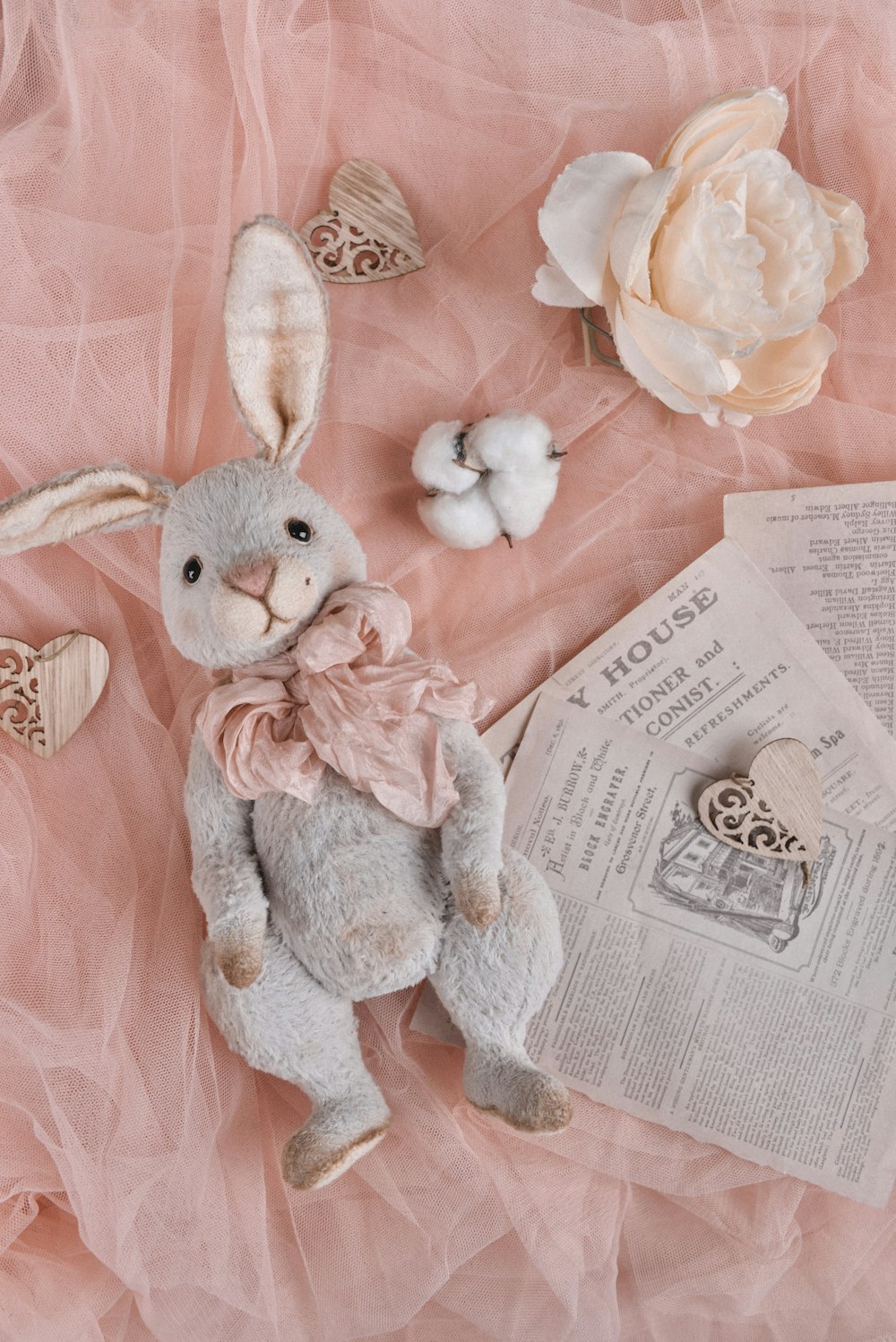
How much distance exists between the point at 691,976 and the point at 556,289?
57 centimetres

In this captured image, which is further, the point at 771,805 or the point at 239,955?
the point at 771,805

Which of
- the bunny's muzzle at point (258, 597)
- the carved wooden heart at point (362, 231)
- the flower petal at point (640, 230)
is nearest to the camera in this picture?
the bunny's muzzle at point (258, 597)

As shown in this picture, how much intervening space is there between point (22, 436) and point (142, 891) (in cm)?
36

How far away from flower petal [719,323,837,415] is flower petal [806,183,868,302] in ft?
0.13

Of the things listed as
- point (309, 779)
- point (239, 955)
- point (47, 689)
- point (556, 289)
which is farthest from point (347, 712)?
point (556, 289)

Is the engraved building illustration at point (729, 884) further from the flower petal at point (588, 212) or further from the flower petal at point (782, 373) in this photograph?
the flower petal at point (588, 212)

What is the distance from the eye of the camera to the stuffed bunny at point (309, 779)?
24.7 inches

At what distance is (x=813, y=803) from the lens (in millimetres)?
848

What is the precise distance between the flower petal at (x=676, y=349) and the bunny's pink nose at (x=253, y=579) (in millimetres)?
349

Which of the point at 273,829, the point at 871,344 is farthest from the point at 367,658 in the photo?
the point at 871,344

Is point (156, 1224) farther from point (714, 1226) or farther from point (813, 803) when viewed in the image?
point (813, 803)

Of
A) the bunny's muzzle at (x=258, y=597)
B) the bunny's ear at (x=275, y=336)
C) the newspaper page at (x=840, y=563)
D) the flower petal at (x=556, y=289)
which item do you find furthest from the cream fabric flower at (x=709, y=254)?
the bunny's muzzle at (x=258, y=597)

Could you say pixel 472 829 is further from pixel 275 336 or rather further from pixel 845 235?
pixel 845 235

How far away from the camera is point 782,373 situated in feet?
2.64
